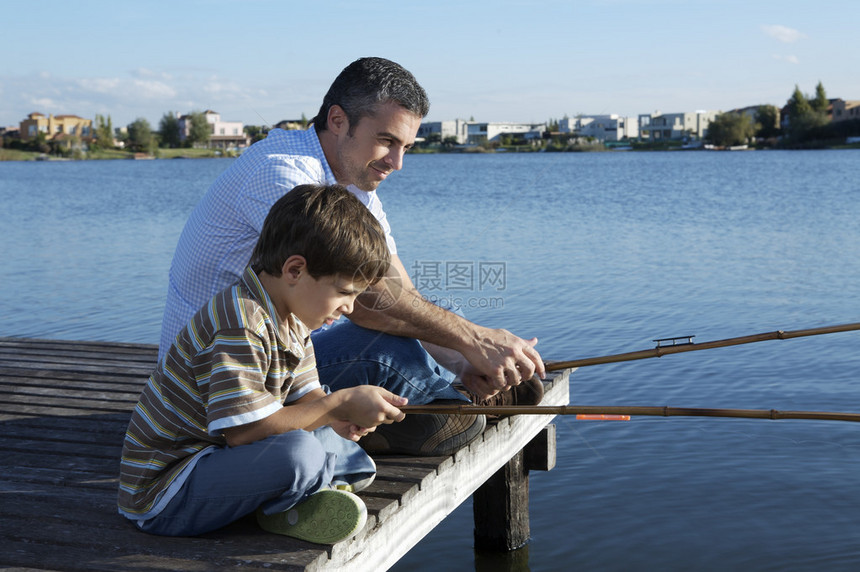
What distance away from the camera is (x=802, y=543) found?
4352mm

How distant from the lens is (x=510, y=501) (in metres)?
4.36

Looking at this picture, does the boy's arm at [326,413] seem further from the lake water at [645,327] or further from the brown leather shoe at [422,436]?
the lake water at [645,327]

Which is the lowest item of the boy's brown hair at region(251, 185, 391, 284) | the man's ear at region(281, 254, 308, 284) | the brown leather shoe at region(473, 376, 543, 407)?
the brown leather shoe at region(473, 376, 543, 407)

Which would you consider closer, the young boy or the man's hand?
the young boy

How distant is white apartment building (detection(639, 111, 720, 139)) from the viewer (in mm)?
105438

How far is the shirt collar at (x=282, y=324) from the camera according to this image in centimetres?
219

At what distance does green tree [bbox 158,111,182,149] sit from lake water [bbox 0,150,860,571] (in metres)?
75.0

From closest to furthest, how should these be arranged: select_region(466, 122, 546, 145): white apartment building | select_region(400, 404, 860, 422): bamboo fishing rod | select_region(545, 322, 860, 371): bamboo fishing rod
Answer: select_region(400, 404, 860, 422): bamboo fishing rod → select_region(545, 322, 860, 371): bamboo fishing rod → select_region(466, 122, 546, 145): white apartment building

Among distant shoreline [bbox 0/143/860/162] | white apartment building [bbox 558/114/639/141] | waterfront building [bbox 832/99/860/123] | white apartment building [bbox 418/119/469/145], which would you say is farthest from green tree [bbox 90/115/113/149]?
waterfront building [bbox 832/99/860/123]

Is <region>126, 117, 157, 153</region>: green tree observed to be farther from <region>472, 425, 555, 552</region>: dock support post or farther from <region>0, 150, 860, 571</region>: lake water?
<region>472, 425, 555, 552</region>: dock support post

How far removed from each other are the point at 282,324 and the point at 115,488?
0.94m

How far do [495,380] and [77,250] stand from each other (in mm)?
14369

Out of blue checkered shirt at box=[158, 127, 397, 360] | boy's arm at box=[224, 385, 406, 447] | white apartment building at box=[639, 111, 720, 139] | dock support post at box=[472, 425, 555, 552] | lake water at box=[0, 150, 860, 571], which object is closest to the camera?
boy's arm at box=[224, 385, 406, 447]

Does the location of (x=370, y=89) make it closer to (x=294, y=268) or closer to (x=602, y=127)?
(x=294, y=268)
